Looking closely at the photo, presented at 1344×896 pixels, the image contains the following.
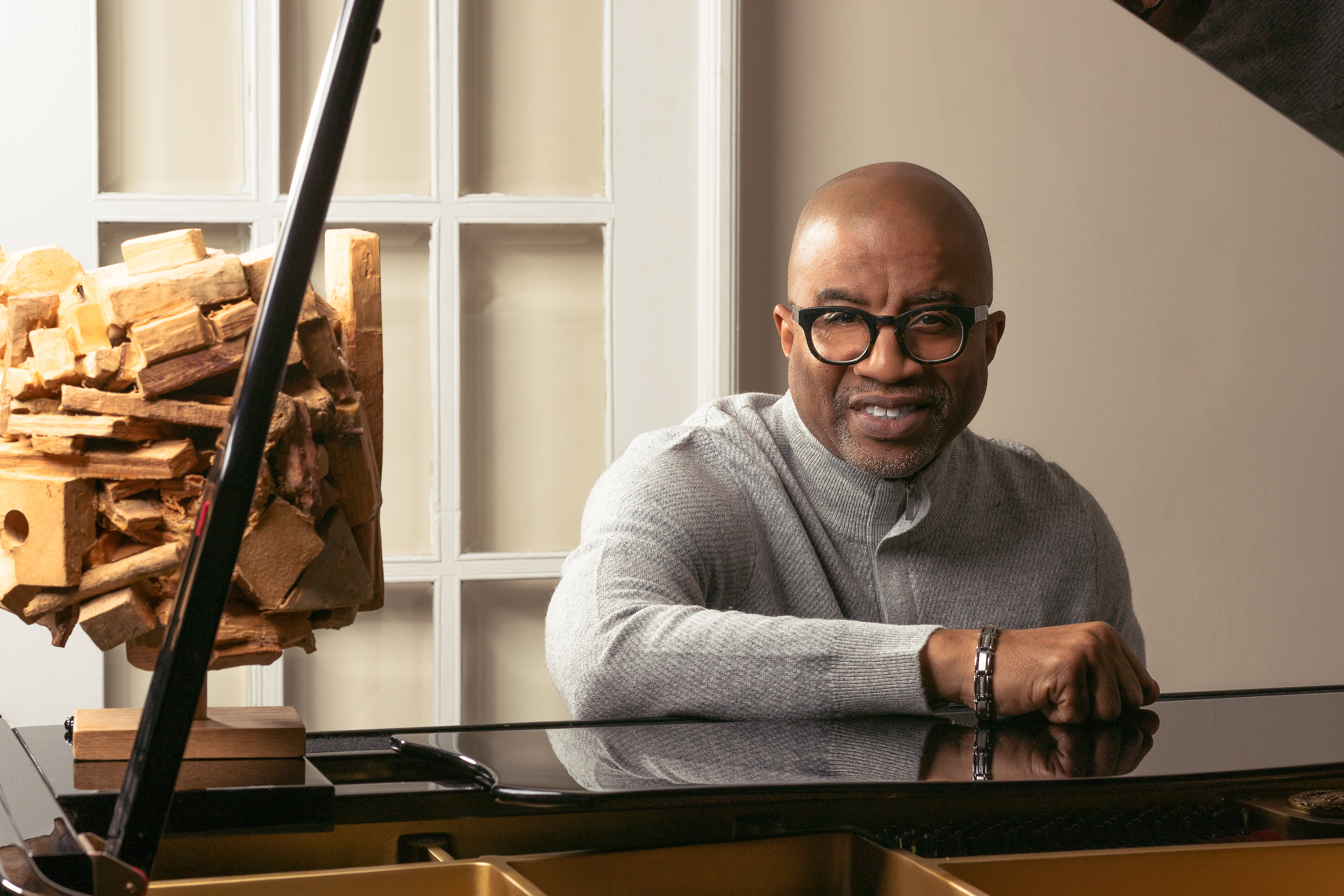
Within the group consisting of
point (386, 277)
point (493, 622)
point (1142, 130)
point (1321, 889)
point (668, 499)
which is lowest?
point (493, 622)

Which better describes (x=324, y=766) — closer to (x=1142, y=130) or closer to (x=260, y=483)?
(x=260, y=483)

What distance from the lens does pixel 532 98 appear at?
204 cm

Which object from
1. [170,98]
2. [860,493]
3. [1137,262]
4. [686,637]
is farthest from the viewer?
[1137,262]

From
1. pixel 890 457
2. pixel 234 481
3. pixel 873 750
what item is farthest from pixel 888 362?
pixel 234 481

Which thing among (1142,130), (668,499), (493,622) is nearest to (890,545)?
(668,499)

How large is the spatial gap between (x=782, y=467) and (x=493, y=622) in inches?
29.4

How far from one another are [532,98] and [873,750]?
1501mm

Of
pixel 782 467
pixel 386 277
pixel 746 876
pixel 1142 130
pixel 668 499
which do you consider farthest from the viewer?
pixel 1142 130

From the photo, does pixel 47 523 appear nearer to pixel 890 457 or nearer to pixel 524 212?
pixel 890 457

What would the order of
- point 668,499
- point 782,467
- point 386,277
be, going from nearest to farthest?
point 668,499, point 782,467, point 386,277

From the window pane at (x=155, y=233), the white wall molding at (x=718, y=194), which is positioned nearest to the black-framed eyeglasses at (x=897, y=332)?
the white wall molding at (x=718, y=194)

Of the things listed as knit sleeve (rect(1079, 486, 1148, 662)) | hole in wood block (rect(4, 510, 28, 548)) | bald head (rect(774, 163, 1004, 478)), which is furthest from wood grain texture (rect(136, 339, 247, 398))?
knit sleeve (rect(1079, 486, 1148, 662))

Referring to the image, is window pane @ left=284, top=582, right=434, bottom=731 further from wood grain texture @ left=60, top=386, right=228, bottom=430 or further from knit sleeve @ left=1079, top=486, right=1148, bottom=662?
wood grain texture @ left=60, top=386, right=228, bottom=430

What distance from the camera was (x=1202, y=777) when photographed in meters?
0.75
